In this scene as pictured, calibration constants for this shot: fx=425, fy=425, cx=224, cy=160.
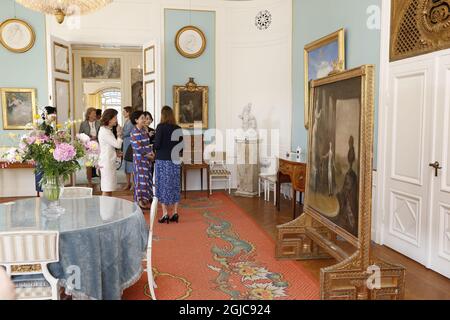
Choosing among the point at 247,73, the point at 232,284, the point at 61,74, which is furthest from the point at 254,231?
the point at 61,74

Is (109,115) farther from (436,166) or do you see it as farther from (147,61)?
(436,166)

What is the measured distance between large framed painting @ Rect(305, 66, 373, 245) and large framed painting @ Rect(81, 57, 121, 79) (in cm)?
984

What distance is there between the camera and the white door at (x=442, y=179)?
452 centimetres

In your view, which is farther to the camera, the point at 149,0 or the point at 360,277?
the point at 149,0

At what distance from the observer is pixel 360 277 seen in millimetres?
3691

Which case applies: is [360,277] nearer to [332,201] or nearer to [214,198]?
[332,201]

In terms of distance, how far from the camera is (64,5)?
557 cm

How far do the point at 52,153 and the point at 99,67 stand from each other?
1021 centimetres

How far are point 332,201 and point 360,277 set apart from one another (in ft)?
2.87

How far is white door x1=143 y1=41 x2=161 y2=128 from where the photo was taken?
8719mm

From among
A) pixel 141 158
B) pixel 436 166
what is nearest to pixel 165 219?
pixel 141 158

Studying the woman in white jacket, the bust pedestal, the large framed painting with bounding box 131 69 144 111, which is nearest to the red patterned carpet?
the woman in white jacket

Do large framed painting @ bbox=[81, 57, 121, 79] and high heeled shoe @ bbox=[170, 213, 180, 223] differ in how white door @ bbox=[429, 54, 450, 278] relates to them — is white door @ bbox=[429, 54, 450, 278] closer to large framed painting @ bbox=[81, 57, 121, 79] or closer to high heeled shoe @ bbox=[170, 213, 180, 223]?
high heeled shoe @ bbox=[170, 213, 180, 223]

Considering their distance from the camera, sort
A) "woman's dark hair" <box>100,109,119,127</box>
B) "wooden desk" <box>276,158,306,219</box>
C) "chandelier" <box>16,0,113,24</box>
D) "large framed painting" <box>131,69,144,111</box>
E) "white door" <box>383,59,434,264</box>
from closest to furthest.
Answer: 1. "white door" <box>383,59,434,264</box>
2. "chandelier" <box>16,0,113,24</box>
3. "woman's dark hair" <box>100,109,119,127</box>
4. "wooden desk" <box>276,158,306,219</box>
5. "large framed painting" <box>131,69,144,111</box>
